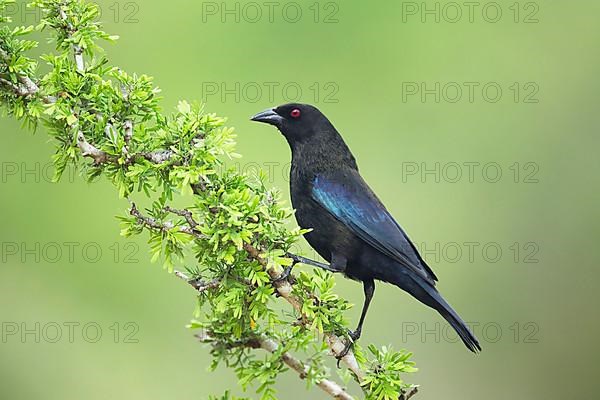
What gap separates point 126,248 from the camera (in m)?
5.67

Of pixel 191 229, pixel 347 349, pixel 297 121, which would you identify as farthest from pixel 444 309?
pixel 191 229

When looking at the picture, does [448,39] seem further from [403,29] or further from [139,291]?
[139,291]

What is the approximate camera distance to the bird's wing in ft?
10.5

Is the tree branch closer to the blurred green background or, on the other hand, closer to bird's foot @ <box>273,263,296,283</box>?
bird's foot @ <box>273,263,296,283</box>

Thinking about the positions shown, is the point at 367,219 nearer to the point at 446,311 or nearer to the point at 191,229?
the point at 446,311

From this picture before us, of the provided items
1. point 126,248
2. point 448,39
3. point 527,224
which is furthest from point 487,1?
point 126,248

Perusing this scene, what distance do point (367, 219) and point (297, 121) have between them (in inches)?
21.2

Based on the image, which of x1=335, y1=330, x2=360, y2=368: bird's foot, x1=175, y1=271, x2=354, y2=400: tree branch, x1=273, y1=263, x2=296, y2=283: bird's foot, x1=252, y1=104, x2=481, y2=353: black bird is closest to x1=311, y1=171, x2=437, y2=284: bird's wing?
x1=252, y1=104, x2=481, y2=353: black bird

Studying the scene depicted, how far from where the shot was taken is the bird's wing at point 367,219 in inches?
126

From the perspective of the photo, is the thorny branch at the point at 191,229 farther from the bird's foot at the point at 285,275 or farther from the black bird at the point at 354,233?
the black bird at the point at 354,233

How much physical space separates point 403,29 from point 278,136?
1.35 metres

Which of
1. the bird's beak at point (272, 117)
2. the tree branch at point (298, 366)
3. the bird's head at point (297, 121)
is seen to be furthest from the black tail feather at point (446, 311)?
the bird's beak at point (272, 117)

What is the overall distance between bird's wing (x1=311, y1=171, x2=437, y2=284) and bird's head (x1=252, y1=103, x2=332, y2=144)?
242 mm

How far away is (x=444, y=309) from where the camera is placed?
3049 millimetres
